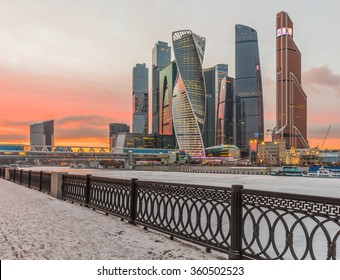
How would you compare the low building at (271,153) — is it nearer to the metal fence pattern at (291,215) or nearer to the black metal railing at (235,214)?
the black metal railing at (235,214)

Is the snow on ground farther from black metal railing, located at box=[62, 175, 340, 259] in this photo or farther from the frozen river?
the frozen river

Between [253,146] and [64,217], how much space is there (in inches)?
7039

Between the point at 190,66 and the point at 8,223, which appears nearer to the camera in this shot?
the point at 8,223

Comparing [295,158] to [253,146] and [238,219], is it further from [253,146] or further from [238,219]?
[238,219]

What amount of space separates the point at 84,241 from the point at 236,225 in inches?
126

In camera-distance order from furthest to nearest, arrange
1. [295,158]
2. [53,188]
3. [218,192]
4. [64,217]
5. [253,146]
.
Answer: [253,146]
[295,158]
[53,188]
[64,217]
[218,192]

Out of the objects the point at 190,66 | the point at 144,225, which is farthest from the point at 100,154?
the point at 144,225

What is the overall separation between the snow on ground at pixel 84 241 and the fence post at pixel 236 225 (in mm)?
466

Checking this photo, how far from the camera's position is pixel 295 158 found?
166 m

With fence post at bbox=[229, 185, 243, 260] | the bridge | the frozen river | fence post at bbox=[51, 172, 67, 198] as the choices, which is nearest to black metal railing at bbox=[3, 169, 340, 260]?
fence post at bbox=[229, 185, 243, 260]

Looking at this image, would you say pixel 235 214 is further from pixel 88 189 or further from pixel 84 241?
pixel 88 189

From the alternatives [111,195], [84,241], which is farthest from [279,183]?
[84,241]

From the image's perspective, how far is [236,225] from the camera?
531 cm
